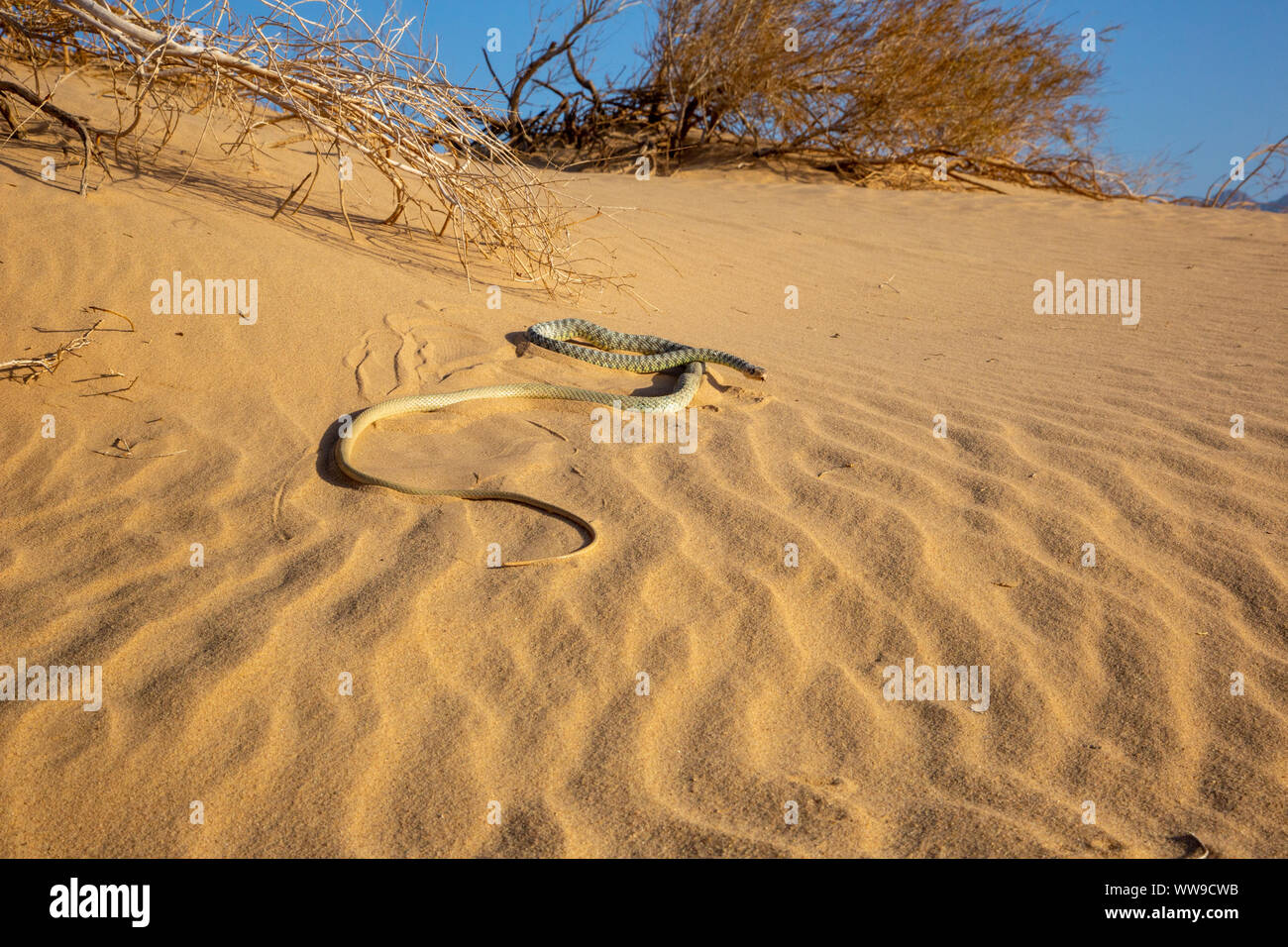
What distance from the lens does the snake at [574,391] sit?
314cm

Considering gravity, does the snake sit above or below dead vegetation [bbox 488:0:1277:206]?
below

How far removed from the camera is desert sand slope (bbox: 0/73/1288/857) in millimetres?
1989

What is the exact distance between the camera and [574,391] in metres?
4.11

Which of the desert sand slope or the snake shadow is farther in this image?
the snake shadow

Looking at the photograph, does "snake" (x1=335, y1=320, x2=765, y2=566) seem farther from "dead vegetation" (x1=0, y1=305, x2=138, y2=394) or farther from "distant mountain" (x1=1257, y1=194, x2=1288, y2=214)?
"distant mountain" (x1=1257, y1=194, x2=1288, y2=214)

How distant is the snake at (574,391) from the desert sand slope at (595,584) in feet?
0.22

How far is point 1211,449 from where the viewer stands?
3.64 m

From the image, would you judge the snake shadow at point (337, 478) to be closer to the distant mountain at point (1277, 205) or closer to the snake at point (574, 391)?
the snake at point (574, 391)

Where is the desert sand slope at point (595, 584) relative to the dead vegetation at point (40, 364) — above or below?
below

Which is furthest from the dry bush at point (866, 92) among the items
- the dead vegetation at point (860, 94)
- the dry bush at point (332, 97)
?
the dry bush at point (332, 97)

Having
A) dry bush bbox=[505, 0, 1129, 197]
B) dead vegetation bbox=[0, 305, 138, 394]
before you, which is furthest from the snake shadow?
dry bush bbox=[505, 0, 1129, 197]

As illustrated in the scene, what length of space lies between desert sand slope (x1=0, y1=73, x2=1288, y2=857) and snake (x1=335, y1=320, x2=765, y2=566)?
67 mm

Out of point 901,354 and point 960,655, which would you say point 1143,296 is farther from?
point 960,655
